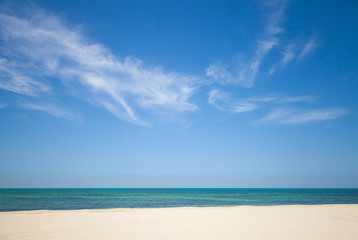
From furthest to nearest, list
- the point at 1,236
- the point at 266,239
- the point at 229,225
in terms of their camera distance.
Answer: the point at 229,225 → the point at 1,236 → the point at 266,239

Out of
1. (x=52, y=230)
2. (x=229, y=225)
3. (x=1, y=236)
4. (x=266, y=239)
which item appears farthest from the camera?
(x=229, y=225)

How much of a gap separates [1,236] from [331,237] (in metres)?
14.5

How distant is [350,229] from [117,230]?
1163cm

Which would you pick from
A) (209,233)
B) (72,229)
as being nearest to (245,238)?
(209,233)

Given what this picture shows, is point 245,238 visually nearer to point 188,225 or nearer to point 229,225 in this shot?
point 229,225

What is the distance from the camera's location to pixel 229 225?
37.8ft

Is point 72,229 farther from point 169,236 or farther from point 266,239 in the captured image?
point 266,239

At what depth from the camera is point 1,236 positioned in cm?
930

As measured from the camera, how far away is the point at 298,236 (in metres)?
9.30

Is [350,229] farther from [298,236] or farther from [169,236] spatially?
[169,236]

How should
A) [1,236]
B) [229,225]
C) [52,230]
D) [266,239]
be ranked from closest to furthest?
[266,239]
[1,236]
[52,230]
[229,225]

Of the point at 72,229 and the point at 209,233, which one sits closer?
the point at 209,233

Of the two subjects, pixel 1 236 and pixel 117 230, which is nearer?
pixel 1 236

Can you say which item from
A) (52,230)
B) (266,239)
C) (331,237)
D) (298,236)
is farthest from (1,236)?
(331,237)
